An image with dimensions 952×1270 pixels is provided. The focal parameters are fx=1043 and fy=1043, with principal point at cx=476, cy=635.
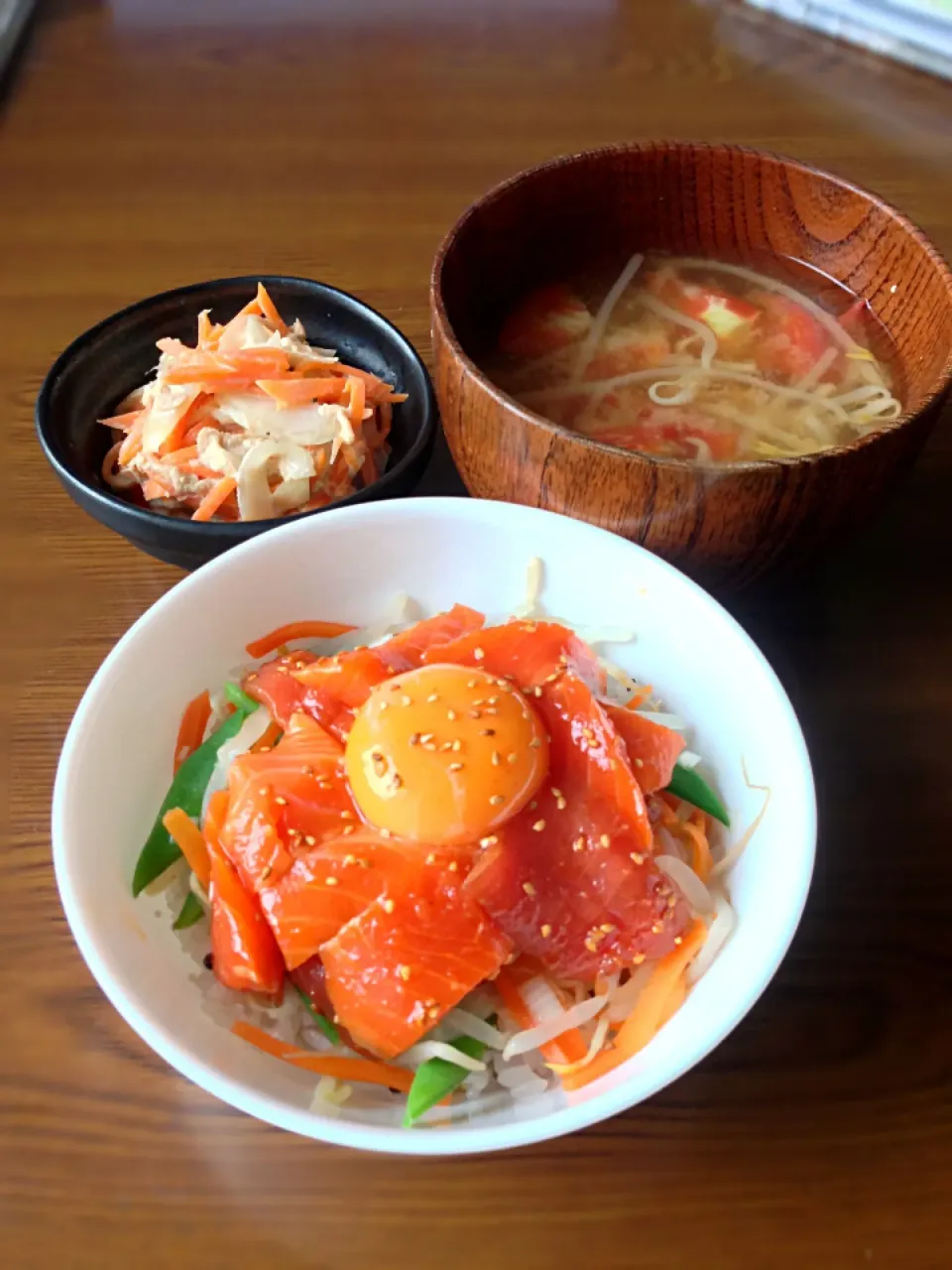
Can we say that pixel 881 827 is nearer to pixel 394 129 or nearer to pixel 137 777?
pixel 137 777

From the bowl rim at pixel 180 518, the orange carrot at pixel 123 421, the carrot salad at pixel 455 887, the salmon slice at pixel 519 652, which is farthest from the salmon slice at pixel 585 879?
the orange carrot at pixel 123 421

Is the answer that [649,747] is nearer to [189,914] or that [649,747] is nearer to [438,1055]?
[438,1055]

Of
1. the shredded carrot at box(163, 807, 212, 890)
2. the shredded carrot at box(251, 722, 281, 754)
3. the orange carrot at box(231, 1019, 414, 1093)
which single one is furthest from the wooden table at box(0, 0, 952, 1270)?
the shredded carrot at box(251, 722, 281, 754)

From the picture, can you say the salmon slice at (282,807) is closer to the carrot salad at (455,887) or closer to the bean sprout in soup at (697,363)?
the carrot salad at (455,887)

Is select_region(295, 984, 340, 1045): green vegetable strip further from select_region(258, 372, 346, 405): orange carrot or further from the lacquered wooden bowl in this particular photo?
select_region(258, 372, 346, 405): orange carrot

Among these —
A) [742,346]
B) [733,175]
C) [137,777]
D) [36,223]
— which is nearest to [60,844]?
[137,777]

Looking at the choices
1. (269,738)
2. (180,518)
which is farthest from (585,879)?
(180,518)
